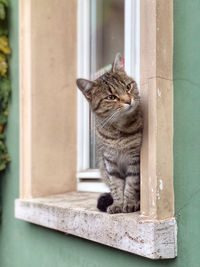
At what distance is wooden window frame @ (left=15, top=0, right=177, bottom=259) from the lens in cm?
119

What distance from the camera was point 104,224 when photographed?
138 cm

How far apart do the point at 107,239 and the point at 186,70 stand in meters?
0.70

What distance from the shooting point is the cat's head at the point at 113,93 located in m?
1.39

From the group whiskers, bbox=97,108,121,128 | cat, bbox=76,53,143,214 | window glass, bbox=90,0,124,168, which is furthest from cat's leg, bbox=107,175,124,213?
window glass, bbox=90,0,124,168

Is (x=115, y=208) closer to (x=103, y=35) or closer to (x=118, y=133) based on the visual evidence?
(x=118, y=133)

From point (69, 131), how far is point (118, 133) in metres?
0.87

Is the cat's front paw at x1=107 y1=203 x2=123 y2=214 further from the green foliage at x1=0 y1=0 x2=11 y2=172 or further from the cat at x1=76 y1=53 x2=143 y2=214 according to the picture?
the green foliage at x1=0 y1=0 x2=11 y2=172

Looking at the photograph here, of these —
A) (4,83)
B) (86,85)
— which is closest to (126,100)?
(86,85)

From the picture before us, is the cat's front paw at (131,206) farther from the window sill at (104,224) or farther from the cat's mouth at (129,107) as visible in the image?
the cat's mouth at (129,107)

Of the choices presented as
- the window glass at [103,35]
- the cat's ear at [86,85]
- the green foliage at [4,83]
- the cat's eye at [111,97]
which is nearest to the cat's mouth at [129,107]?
the cat's eye at [111,97]

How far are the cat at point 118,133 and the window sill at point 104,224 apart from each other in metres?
0.08

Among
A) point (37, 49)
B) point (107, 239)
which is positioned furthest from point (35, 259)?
point (37, 49)

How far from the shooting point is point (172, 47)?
1.23m

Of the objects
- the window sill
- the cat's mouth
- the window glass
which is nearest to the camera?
the window sill
